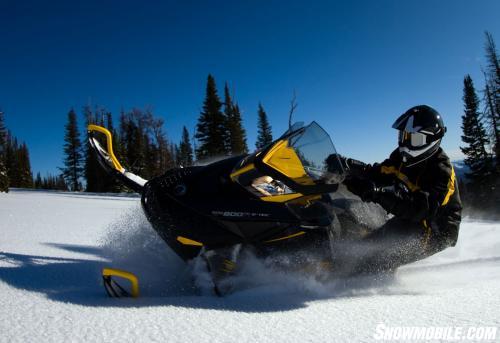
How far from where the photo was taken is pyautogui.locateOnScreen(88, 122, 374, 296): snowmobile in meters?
2.31


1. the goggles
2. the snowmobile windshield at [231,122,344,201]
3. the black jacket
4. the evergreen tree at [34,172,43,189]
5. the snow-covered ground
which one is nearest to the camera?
the snow-covered ground

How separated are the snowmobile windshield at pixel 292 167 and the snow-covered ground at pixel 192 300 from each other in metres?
0.69

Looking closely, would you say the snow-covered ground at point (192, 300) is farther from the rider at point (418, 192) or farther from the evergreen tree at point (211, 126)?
the evergreen tree at point (211, 126)

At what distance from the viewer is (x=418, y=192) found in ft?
8.66

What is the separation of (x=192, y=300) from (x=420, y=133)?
95.4 inches

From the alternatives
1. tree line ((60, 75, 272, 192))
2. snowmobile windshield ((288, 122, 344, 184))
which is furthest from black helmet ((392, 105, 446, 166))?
tree line ((60, 75, 272, 192))

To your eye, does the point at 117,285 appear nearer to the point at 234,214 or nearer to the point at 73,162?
the point at 234,214

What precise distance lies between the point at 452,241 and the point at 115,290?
302 cm

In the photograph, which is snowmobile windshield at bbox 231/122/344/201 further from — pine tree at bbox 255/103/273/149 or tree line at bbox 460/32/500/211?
pine tree at bbox 255/103/273/149

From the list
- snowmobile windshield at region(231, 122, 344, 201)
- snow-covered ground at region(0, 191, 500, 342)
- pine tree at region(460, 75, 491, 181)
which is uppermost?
pine tree at region(460, 75, 491, 181)

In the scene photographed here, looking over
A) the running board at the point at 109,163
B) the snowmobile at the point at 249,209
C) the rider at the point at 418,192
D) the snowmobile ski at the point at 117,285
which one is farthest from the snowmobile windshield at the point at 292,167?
the running board at the point at 109,163

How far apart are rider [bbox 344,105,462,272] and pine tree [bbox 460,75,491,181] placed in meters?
25.8

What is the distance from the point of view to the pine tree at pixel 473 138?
2370 centimetres

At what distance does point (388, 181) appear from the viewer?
11.3 ft
